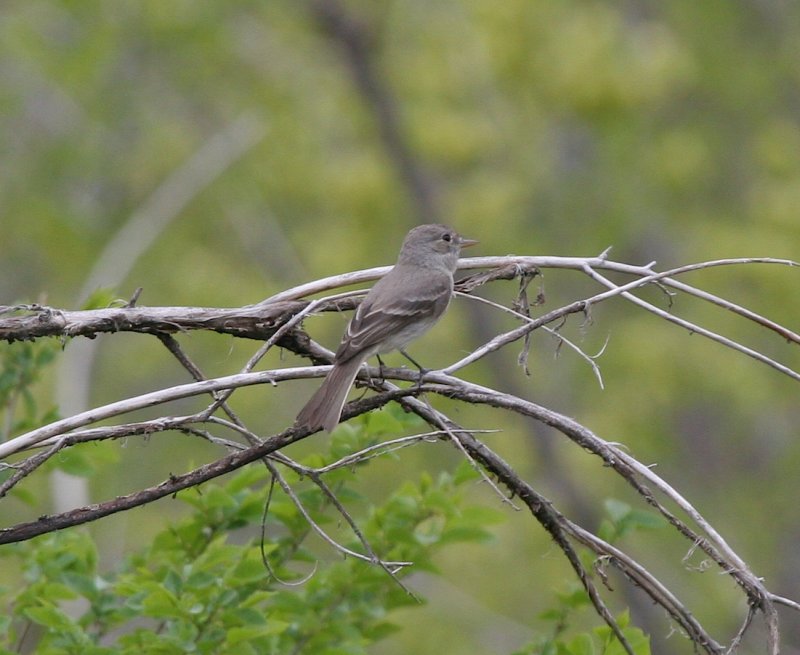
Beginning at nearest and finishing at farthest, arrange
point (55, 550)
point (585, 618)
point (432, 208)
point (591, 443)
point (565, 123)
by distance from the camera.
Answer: point (591, 443)
point (55, 550)
point (432, 208)
point (565, 123)
point (585, 618)

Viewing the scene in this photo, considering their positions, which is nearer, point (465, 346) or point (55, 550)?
point (55, 550)

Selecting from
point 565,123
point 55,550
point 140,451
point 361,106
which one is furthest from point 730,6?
point 55,550

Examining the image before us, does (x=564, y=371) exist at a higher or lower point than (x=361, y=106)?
lower

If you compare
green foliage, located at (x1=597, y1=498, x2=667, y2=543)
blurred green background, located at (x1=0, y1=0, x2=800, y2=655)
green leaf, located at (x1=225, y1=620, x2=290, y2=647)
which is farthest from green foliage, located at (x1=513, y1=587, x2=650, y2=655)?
blurred green background, located at (x1=0, y1=0, x2=800, y2=655)

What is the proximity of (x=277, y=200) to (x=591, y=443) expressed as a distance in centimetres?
1658

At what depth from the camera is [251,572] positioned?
4.11 m

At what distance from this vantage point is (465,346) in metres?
17.7

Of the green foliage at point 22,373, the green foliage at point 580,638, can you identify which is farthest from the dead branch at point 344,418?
the green foliage at point 22,373

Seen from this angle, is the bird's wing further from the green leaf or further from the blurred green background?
the blurred green background

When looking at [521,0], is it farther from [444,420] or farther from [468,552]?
[444,420]

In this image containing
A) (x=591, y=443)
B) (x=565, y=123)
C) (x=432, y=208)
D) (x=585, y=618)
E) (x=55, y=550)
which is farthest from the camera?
(x=585, y=618)

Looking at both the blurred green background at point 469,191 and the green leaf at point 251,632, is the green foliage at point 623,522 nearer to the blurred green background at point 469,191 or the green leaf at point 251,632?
the green leaf at point 251,632

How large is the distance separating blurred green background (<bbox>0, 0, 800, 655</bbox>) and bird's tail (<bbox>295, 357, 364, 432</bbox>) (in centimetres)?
1127

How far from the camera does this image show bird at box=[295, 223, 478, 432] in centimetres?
372
